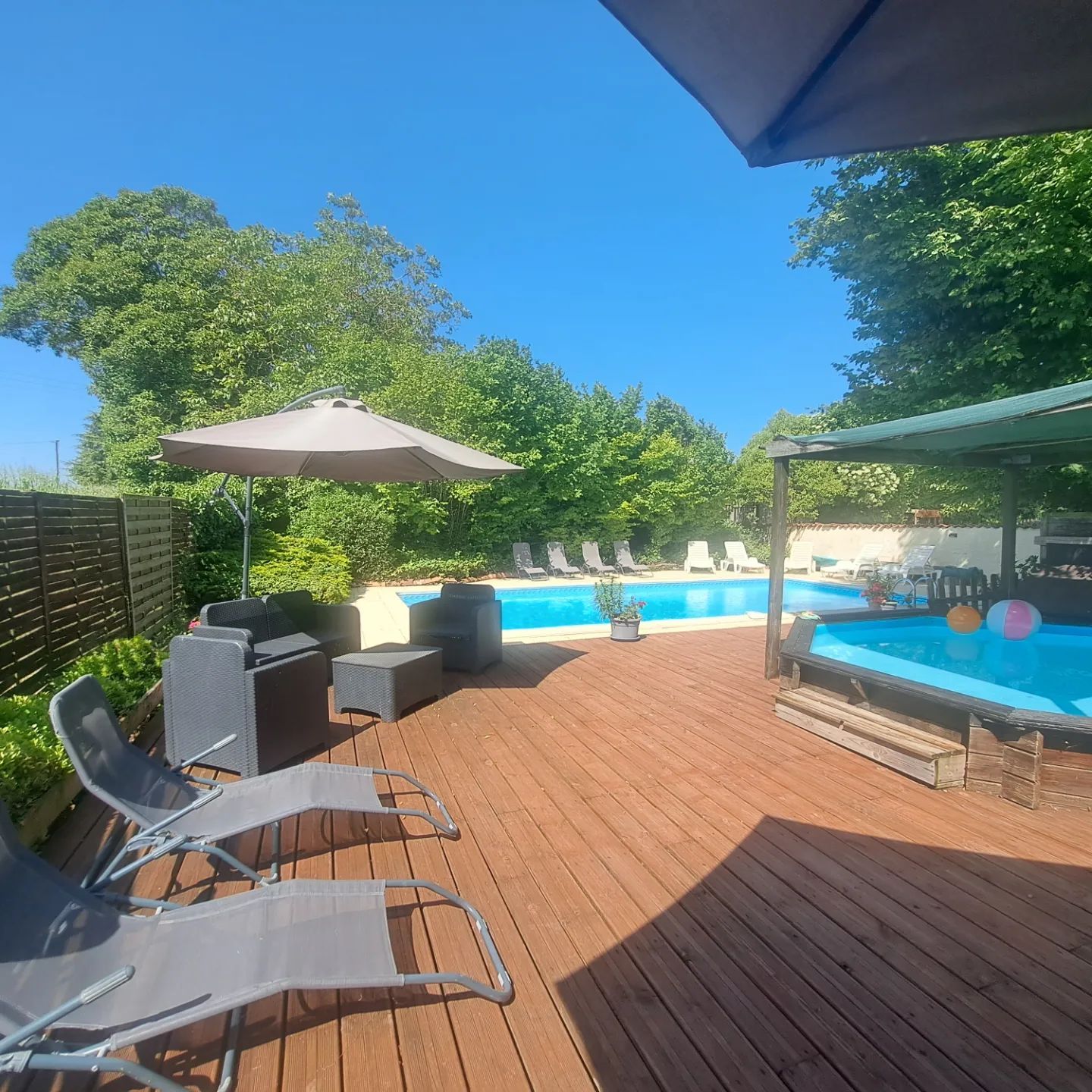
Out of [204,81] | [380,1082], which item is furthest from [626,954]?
[204,81]

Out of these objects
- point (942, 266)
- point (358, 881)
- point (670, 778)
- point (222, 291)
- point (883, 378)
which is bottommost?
point (670, 778)

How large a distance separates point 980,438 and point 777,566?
1963mm

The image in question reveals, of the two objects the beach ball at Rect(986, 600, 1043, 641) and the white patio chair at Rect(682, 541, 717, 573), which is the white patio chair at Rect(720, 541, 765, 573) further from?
the beach ball at Rect(986, 600, 1043, 641)

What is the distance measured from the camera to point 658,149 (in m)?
14.5

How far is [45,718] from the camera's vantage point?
309 centimetres

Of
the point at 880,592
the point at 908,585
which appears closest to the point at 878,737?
the point at 880,592

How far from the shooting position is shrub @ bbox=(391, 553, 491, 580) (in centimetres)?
1377

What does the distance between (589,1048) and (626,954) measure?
39cm

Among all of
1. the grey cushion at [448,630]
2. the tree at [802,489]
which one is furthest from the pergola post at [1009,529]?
the tree at [802,489]

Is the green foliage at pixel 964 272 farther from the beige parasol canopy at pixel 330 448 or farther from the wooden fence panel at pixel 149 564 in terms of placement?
the wooden fence panel at pixel 149 564

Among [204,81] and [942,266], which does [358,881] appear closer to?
[942,266]

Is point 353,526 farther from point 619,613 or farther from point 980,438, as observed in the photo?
point 980,438

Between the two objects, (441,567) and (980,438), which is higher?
(980,438)

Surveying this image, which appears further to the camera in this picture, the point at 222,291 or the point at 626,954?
the point at 222,291
